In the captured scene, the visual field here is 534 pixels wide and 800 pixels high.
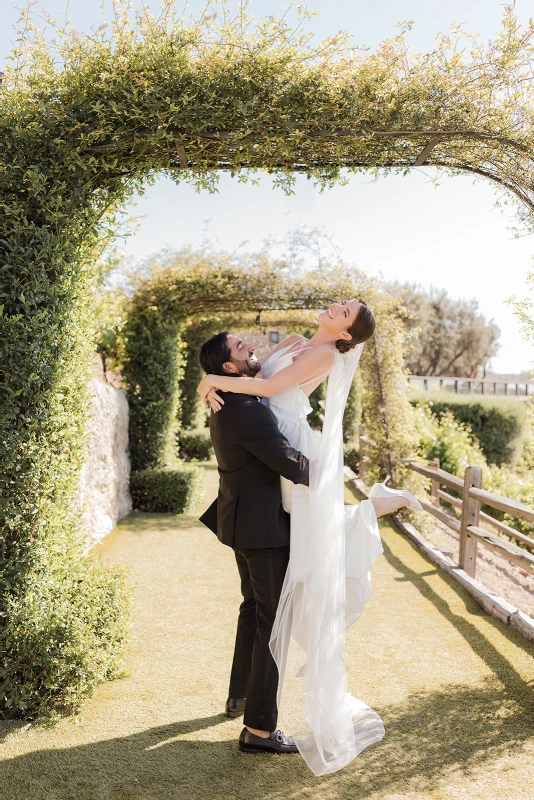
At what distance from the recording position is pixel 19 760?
3004 millimetres

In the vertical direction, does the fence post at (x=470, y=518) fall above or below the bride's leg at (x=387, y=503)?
below

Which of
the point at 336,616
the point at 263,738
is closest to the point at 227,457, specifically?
the point at 336,616

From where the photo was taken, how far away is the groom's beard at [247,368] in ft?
10.3

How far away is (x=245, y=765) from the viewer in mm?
2988

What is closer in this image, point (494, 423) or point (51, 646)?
point (51, 646)

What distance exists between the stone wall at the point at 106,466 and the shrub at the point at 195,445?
5.67 metres

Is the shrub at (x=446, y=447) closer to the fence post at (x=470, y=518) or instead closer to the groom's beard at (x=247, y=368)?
the fence post at (x=470, y=518)

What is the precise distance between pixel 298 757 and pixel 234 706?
0.49m

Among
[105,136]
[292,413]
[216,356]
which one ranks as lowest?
Result: [292,413]

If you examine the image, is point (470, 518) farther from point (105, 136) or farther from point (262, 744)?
point (105, 136)

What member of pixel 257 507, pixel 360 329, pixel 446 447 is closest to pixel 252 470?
pixel 257 507

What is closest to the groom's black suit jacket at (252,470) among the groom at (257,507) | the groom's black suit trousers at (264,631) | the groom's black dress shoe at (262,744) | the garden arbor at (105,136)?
the groom at (257,507)

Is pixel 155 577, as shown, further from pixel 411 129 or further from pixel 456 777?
pixel 411 129

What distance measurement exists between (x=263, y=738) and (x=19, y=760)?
1.18 metres
